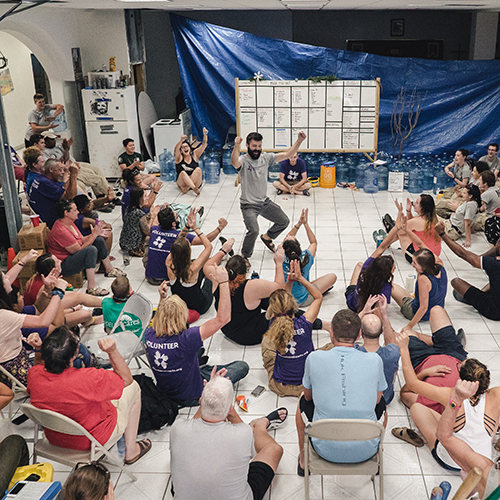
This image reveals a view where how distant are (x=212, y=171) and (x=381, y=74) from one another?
11.3 ft

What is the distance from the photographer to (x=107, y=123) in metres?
9.89

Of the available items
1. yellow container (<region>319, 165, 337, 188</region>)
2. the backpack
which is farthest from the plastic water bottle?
yellow container (<region>319, 165, 337, 188</region>)

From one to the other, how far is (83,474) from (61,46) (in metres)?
8.48

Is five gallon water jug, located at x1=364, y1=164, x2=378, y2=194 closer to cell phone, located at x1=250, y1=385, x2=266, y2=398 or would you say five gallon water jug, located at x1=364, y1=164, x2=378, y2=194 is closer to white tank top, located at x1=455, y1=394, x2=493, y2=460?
cell phone, located at x1=250, y1=385, x2=266, y2=398

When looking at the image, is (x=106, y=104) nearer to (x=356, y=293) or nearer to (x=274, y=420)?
(x=356, y=293)

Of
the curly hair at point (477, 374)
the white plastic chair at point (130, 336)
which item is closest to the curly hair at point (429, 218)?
the curly hair at point (477, 374)

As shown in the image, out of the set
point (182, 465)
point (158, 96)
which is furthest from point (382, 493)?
point (158, 96)

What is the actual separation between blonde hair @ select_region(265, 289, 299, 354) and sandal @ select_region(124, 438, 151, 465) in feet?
3.45

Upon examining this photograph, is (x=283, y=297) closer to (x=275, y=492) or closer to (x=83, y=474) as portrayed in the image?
(x=275, y=492)

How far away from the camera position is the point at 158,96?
12.3 m

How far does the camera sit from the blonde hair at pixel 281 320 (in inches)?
152

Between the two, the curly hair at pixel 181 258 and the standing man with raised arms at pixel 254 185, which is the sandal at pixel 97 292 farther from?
the standing man with raised arms at pixel 254 185

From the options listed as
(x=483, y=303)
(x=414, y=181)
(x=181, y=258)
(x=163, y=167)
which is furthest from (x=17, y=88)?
(x=483, y=303)

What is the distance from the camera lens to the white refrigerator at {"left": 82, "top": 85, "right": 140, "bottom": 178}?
976 cm
